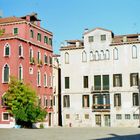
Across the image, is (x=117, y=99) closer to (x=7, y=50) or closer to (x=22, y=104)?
(x=22, y=104)

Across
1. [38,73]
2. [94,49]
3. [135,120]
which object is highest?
[94,49]

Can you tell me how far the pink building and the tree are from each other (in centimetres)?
114

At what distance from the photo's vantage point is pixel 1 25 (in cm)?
4841

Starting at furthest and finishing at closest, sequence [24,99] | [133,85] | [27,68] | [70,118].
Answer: [70,118] → [133,85] → [27,68] → [24,99]

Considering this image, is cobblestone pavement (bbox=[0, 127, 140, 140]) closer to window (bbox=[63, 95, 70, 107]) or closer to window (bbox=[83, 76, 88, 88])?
window (bbox=[83, 76, 88, 88])

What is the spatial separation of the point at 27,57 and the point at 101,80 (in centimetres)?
1166

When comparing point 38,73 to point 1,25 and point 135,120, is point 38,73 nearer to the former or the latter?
point 1,25

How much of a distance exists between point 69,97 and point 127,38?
12.2m

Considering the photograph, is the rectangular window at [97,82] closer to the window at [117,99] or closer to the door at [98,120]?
the window at [117,99]

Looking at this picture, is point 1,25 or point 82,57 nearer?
point 1,25

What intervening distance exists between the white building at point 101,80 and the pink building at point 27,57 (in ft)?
10.2

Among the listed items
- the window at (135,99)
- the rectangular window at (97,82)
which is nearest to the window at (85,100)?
the rectangular window at (97,82)

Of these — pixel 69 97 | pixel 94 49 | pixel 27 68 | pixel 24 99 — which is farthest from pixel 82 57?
pixel 24 99

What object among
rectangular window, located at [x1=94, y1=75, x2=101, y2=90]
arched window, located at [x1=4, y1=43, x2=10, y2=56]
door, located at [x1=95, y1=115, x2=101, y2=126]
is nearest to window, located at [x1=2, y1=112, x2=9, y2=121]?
arched window, located at [x1=4, y1=43, x2=10, y2=56]
